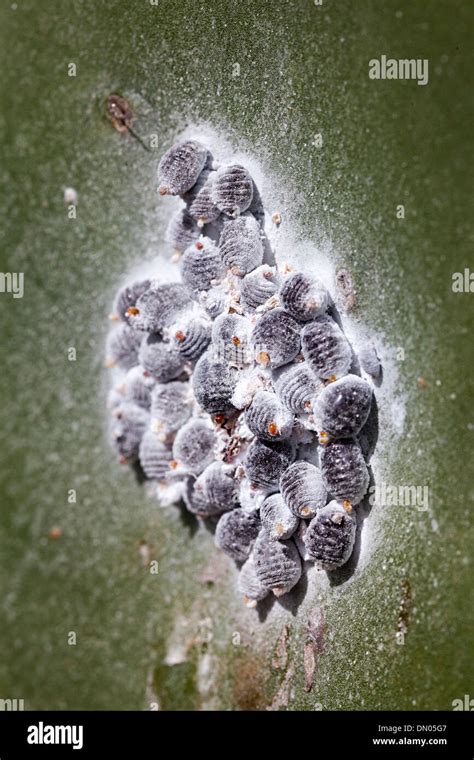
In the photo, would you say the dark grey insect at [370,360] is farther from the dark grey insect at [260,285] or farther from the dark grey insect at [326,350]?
the dark grey insect at [260,285]

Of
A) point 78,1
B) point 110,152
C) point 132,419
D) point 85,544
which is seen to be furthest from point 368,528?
point 78,1

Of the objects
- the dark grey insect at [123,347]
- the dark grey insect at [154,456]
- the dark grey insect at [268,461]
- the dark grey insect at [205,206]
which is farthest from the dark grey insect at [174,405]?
the dark grey insect at [205,206]

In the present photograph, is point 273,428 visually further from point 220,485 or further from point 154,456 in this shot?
point 154,456

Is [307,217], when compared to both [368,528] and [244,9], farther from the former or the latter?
[368,528]

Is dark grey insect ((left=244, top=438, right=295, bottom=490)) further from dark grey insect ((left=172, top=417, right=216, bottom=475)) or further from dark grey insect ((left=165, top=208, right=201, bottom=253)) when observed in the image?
dark grey insect ((left=165, top=208, right=201, bottom=253))

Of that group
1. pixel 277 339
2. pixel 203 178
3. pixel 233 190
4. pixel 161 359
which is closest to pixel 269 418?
pixel 277 339

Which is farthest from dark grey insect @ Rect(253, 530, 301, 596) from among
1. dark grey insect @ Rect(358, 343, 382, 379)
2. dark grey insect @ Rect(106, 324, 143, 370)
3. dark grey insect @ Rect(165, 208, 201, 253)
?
dark grey insect @ Rect(165, 208, 201, 253)
